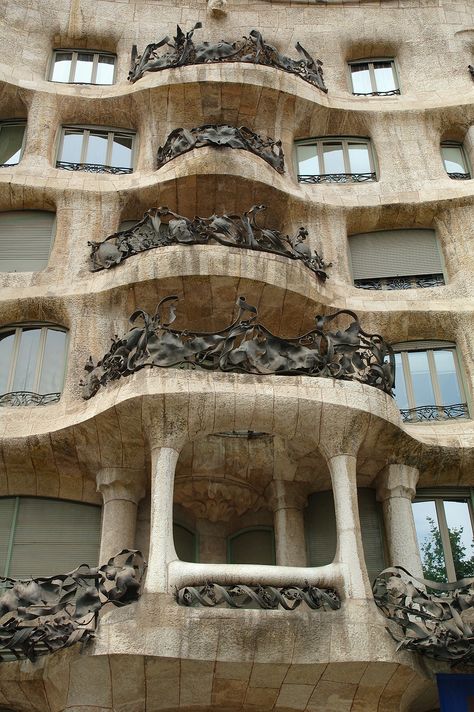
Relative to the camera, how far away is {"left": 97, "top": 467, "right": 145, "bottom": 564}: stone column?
42.5 ft

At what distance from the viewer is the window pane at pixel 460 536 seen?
13.6 meters

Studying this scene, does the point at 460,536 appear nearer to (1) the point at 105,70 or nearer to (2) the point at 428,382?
(2) the point at 428,382

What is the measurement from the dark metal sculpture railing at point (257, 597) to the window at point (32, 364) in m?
4.72

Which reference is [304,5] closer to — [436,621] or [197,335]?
[197,335]

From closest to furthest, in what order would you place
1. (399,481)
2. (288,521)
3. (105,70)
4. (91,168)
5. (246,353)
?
(246,353), (288,521), (399,481), (91,168), (105,70)

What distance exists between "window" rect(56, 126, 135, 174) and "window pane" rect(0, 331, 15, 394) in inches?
164

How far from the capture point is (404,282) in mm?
16766

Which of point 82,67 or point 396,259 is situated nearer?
point 396,259

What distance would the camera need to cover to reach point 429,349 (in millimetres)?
15914

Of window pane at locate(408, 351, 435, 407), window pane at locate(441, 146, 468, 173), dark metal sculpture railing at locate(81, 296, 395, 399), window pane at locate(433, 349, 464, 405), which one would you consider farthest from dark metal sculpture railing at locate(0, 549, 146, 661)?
window pane at locate(441, 146, 468, 173)

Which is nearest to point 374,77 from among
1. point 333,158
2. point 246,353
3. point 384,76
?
point 384,76

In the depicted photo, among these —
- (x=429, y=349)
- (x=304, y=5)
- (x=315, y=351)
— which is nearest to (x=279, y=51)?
(x=304, y=5)

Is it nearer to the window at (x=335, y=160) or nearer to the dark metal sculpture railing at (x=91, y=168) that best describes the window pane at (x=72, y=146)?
the dark metal sculpture railing at (x=91, y=168)

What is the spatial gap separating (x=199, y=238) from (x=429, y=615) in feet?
23.9
